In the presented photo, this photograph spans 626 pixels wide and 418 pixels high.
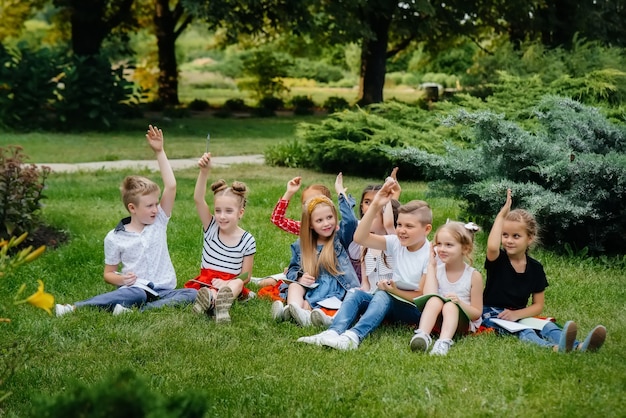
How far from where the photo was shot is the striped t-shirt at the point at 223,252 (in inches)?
238

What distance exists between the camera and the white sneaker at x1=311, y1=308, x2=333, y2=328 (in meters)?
5.25

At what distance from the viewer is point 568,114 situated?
7.59 metres

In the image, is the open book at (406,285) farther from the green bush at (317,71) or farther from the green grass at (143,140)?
the green bush at (317,71)

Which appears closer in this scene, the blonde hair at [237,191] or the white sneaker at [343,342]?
the white sneaker at [343,342]

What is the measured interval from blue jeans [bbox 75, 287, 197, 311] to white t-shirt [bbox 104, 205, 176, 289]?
0.13 metres

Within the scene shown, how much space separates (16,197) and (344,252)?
2916 millimetres

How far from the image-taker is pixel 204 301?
17.6ft

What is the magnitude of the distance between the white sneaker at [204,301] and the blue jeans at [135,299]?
290mm

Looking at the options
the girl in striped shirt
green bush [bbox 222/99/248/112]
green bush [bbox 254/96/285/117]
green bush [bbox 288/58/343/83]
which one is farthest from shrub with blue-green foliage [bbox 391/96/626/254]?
green bush [bbox 288/58/343/83]

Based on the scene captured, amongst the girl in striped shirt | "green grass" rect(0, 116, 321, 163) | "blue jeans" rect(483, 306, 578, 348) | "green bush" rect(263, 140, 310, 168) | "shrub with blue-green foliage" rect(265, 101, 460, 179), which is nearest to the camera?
"blue jeans" rect(483, 306, 578, 348)

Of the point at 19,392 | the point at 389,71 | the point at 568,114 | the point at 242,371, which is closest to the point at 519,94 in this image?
the point at 568,114

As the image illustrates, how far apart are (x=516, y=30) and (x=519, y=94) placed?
12913 mm

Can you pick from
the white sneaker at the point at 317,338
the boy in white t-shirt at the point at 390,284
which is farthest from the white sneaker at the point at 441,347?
the white sneaker at the point at 317,338

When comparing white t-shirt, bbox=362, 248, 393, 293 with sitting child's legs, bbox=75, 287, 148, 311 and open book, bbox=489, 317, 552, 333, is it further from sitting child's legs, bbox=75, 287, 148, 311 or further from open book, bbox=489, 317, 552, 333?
sitting child's legs, bbox=75, 287, 148, 311
